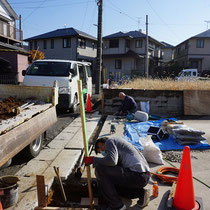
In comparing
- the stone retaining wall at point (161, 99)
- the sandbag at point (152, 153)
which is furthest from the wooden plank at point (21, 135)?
the stone retaining wall at point (161, 99)

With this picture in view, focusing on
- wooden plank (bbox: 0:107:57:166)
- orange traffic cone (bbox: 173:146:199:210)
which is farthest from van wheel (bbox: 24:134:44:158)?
orange traffic cone (bbox: 173:146:199:210)

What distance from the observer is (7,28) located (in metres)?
22.6

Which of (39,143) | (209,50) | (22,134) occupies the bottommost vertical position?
(39,143)

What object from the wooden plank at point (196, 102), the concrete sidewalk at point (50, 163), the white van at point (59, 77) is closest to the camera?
the concrete sidewalk at point (50, 163)

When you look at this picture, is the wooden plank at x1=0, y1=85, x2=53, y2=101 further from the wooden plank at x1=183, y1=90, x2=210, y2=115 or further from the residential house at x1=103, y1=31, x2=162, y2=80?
the residential house at x1=103, y1=31, x2=162, y2=80

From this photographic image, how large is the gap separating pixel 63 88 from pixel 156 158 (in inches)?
197

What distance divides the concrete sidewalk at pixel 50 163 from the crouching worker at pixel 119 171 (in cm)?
100

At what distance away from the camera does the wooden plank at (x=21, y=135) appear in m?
2.92

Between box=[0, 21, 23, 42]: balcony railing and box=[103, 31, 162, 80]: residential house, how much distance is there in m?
13.0

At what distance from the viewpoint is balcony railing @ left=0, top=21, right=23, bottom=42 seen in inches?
861

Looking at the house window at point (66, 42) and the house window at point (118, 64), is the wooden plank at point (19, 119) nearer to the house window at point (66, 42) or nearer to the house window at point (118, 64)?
the house window at point (66, 42)

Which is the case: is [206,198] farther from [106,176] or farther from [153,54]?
[153,54]

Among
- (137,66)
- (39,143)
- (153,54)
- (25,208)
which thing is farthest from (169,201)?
(153,54)

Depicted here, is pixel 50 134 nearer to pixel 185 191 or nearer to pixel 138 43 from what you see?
pixel 185 191
